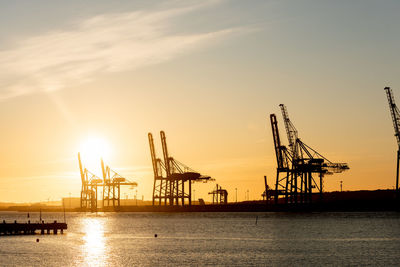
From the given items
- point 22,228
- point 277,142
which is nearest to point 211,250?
point 22,228

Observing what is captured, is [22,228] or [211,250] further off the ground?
[22,228]

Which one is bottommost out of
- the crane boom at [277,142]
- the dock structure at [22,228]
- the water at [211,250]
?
the water at [211,250]

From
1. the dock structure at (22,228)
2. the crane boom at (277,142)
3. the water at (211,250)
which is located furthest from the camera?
the crane boom at (277,142)

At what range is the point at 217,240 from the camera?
300ft

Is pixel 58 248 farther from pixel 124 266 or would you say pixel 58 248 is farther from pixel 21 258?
pixel 124 266

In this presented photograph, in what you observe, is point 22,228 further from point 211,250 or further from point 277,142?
point 277,142

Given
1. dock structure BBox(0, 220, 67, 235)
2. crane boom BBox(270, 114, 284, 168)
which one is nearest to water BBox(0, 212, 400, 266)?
dock structure BBox(0, 220, 67, 235)

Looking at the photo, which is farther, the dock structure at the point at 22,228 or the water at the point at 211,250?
the dock structure at the point at 22,228

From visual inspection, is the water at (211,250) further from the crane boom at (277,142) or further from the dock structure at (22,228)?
the crane boom at (277,142)

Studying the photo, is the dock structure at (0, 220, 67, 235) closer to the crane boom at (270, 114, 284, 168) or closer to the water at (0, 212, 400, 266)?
the water at (0, 212, 400, 266)

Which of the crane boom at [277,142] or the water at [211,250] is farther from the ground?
the crane boom at [277,142]

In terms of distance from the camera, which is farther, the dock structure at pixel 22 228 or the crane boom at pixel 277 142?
the crane boom at pixel 277 142

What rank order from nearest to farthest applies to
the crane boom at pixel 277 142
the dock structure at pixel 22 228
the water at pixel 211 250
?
the water at pixel 211 250 < the dock structure at pixel 22 228 < the crane boom at pixel 277 142

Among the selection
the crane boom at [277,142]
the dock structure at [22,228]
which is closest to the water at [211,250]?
the dock structure at [22,228]
